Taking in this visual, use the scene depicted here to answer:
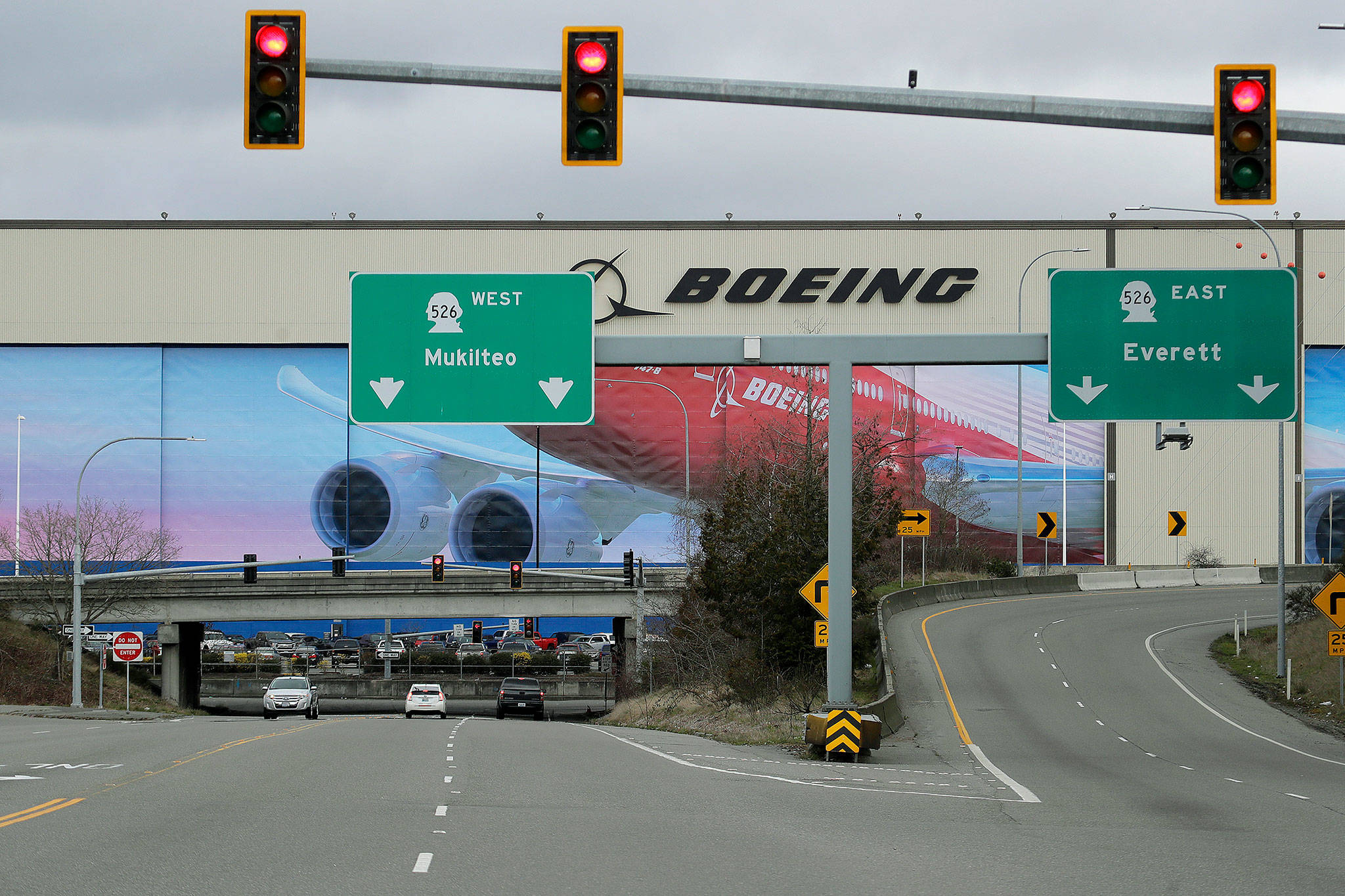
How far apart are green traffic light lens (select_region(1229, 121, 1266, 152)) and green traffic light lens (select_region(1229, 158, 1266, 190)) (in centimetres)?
11

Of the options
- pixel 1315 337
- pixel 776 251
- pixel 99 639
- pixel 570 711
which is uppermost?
pixel 776 251

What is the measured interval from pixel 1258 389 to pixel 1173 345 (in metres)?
1.44

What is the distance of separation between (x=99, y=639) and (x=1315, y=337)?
213 ft

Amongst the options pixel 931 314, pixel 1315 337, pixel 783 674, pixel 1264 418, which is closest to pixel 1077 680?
pixel 783 674

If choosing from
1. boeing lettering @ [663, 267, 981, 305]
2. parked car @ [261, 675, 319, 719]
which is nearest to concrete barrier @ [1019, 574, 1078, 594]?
boeing lettering @ [663, 267, 981, 305]

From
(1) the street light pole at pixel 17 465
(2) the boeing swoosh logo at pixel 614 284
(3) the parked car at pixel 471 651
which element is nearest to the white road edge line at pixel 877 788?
(2) the boeing swoosh logo at pixel 614 284

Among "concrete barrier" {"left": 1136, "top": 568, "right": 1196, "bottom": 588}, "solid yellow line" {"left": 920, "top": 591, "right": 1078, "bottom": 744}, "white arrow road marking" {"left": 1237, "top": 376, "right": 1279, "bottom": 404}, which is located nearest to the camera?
"white arrow road marking" {"left": 1237, "top": 376, "right": 1279, "bottom": 404}

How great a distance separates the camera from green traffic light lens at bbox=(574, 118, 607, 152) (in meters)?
10.3

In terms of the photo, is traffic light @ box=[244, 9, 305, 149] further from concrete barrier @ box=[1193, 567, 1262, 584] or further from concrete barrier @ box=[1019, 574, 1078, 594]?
concrete barrier @ box=[1193, 567, 1262, 584]

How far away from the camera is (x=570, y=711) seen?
65.3 meters

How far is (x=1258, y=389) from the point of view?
65.7 feet

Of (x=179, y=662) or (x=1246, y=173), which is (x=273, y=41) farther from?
(x=179, y=662)

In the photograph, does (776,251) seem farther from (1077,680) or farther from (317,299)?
(1077,680)

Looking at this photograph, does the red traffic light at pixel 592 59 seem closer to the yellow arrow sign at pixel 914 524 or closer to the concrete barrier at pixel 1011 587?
the yellow arrow sign at pixel 914 524
